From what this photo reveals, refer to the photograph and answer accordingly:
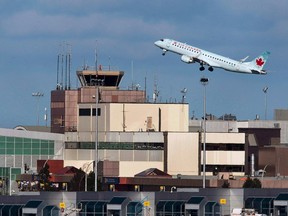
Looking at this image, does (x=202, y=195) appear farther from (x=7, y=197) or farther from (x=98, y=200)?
(x=7, y=197)

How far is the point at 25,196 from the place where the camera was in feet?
408

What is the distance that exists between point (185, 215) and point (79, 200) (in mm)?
9314

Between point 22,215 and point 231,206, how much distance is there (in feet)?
66.6

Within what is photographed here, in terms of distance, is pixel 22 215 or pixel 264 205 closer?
pixel 22 215

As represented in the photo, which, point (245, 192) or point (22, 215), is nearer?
point (22, 215)

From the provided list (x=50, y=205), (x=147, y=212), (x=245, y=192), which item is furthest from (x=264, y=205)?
(x=50, y=205)

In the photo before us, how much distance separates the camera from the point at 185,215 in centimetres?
12662

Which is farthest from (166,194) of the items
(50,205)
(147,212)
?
(50,205)

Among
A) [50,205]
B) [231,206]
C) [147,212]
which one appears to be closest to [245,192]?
[231,206]

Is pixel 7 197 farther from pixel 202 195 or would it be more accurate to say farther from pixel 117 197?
pixel 202 195

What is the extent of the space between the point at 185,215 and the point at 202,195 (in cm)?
301

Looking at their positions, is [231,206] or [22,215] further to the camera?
[231,206]

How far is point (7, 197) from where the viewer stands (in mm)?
123500

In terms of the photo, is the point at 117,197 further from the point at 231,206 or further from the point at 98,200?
the point at 231,206
